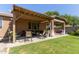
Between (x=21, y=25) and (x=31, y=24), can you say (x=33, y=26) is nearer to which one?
(x=31, y=24)

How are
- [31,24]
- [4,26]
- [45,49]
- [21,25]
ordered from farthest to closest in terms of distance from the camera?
1. [31,24]
2. [21,25]
3. [4,26]
4. [45,49]

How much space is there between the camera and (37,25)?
19.7 meters

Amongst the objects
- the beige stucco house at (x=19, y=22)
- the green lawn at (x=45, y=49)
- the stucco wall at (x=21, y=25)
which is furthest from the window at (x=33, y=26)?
the green lawn at (x=45, y=49)

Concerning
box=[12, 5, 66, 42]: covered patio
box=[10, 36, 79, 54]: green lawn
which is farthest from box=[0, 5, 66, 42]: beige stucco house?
box=[10, 36, 79, 54]: green lawn

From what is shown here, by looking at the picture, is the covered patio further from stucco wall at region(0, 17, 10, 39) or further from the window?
stucco wall at region(0, 17, 10, 39)

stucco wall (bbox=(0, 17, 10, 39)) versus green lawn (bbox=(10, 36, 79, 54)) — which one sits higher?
stucco wall (bbox=(0, 17, 10, 39))

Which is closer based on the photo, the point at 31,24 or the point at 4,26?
the point at 4,26

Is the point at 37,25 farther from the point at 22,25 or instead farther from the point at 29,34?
the point at 29,34

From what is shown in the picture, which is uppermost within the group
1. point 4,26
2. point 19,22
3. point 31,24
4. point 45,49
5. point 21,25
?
point 19,22

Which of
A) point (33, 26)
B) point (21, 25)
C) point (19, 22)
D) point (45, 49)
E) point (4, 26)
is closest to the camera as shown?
point (45, 49)

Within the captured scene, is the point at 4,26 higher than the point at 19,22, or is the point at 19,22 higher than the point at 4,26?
the point at 19,22

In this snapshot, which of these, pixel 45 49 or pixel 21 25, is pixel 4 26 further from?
pixel 45 49

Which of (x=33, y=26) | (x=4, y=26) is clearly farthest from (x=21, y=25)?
(x=4, y=26)

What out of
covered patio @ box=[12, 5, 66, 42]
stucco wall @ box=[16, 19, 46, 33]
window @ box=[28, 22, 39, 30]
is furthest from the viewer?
window @ box=[28, 22, 39, 30]
